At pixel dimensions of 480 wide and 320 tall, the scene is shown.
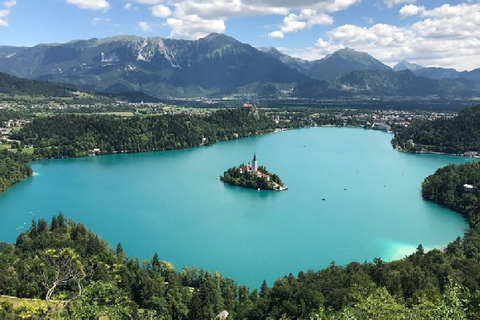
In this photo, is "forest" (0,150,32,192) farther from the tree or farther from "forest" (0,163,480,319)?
the tree

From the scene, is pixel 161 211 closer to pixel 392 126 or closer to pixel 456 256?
pixel 456 256

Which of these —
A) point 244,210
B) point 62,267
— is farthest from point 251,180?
point 62,267

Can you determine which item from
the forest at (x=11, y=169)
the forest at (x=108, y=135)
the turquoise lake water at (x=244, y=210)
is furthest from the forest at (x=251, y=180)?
the forest at (x=108, y=135)

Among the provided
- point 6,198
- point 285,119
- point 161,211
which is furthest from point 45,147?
point 285,119

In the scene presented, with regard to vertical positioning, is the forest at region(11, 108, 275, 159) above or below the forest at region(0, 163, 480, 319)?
above

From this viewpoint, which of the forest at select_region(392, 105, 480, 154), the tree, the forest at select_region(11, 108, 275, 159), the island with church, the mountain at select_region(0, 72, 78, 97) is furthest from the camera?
the mountain at select_region(0, 72, 78, 97)

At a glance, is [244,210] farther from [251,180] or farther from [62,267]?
[62,267]

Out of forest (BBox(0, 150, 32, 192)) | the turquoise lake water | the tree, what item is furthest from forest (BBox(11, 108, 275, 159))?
the tree

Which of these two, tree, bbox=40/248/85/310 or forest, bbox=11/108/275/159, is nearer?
tree, bbox=40/248/85/310
